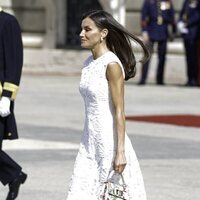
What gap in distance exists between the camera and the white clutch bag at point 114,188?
7230 millimetres

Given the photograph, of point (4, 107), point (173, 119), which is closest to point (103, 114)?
point (4, 107)

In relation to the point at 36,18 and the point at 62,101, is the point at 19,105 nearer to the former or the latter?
the point at 62,101

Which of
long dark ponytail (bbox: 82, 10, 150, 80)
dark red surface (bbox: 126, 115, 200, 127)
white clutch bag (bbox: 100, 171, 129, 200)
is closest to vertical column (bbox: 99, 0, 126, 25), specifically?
dark red surface (bbox: 126, 115, 200, 127)

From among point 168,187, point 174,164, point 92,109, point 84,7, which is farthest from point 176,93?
point 92,109

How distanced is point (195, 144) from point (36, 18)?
546 inches

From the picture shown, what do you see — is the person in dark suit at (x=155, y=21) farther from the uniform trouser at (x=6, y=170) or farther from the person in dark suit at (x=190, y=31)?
the uniform trouser at (x=6, y=170)

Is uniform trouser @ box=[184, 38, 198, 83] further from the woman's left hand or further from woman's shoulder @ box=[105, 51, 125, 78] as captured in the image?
the woman's left hand

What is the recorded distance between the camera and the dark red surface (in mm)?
15797

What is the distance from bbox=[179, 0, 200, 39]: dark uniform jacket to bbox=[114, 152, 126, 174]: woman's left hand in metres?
14.7

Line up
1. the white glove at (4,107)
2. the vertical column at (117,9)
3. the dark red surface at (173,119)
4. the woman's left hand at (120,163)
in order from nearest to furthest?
the woman's left hand at (120,163), the white glove at (4,107), the dark red surface at (173,119), the vertical column at (117,9)

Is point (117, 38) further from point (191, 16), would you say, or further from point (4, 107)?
point (191, 16)

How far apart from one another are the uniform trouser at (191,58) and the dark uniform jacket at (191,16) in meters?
0.12

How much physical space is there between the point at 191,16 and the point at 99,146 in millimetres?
14655

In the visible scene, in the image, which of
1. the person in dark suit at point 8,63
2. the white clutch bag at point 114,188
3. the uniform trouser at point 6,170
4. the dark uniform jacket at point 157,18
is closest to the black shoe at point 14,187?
the uniform trouser at point 6,170
